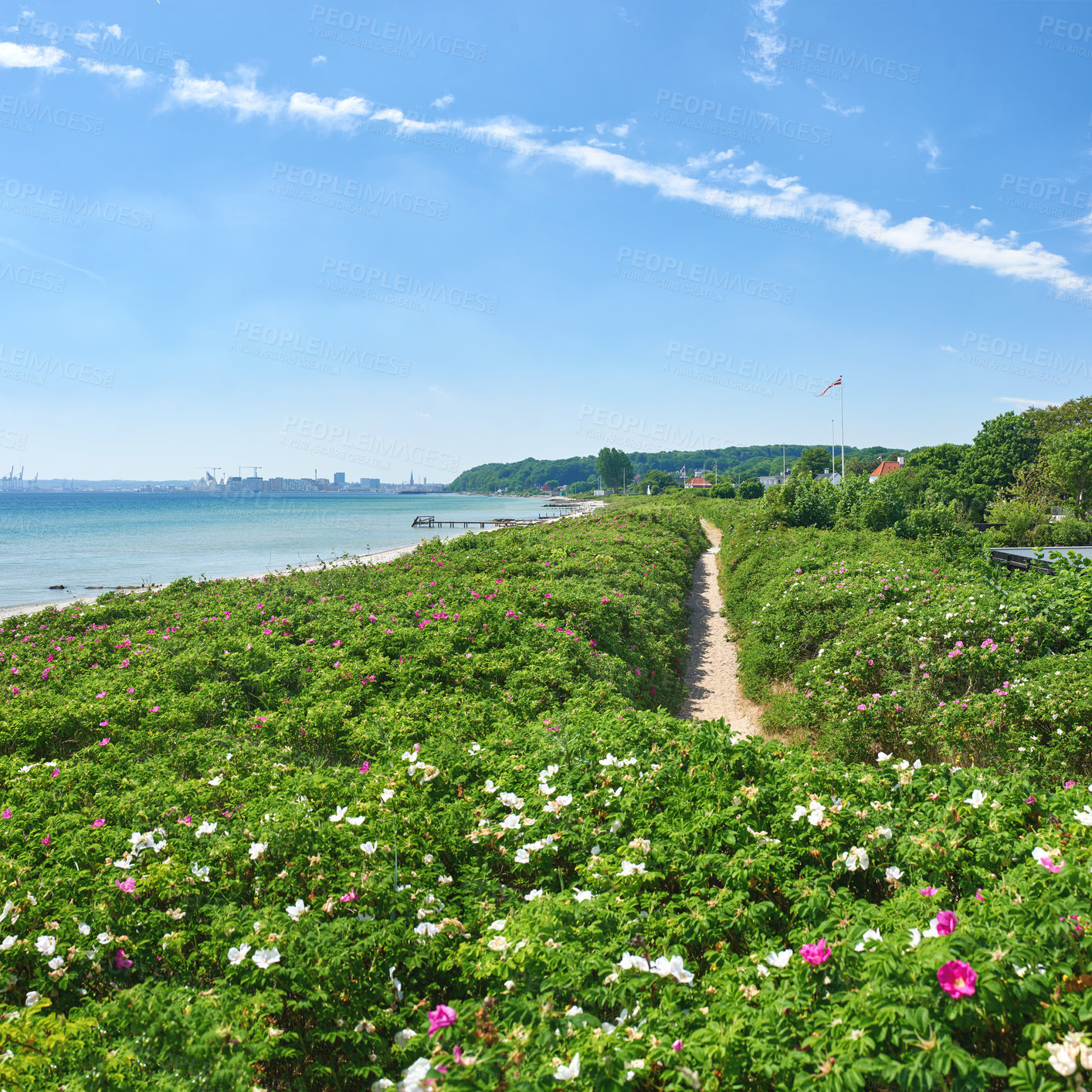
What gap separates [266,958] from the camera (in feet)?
8.47

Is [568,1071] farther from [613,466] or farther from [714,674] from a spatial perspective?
[613,466]

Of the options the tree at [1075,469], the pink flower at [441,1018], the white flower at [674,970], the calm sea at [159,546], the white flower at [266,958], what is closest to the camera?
the pink flower at [441,1018]

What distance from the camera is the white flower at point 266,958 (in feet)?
8.39

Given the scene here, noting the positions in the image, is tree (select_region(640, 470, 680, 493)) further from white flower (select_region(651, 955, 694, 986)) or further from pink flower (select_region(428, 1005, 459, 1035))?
pink flower (select_region(428, 1005, 459, 1035))

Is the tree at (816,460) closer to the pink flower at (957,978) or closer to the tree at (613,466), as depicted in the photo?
the tree at (613,466)

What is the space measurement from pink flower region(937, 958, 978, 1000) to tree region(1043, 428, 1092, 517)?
40.4 meters

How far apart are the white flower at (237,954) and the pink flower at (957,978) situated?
8.73 ft

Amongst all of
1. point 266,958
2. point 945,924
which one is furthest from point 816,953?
point 266,958

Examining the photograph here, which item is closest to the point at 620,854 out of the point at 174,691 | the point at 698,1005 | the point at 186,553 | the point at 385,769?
the point at 698,1005

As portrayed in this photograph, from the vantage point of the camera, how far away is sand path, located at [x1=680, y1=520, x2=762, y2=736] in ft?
29.3

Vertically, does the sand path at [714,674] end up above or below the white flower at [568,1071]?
below

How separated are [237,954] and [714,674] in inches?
368

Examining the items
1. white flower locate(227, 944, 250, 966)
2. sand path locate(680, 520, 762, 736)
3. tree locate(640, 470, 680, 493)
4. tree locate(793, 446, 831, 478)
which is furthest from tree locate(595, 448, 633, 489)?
white flower locate(227, 944, 250, 966)

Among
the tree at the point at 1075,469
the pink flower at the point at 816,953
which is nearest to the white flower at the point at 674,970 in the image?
the pink flower at the point at 816,953
